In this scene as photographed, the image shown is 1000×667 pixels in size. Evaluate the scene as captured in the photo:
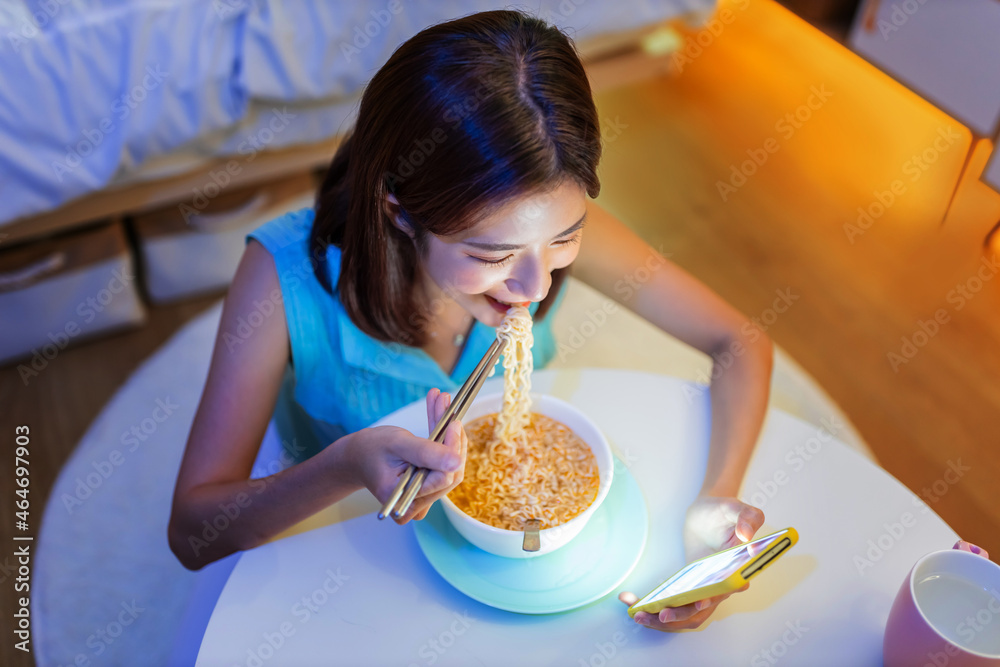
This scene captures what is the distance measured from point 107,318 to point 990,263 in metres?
2.08

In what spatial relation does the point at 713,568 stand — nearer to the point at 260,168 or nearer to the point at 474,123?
the point at 474,123

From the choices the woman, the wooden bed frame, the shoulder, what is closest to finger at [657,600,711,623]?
the woman

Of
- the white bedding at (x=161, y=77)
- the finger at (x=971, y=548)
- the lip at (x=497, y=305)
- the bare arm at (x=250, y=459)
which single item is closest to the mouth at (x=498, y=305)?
the lip at (x=497, y=305)

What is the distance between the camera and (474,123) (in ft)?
2.97

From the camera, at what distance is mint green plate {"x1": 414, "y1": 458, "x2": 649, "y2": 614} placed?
3.23ft

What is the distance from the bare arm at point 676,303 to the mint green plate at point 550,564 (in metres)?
0.29

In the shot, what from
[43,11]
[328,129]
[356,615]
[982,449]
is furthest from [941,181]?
[43,11]

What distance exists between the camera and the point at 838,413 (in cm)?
181

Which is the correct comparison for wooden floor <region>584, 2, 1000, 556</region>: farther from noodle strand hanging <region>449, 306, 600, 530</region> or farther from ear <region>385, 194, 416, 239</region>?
ear <region>385, 194, 416, 239</region>

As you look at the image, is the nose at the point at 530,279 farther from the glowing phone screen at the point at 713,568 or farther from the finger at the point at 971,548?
the finger at the point at 971,548

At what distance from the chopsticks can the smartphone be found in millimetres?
304

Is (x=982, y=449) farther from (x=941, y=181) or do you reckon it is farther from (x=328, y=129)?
(x=328, y=129)

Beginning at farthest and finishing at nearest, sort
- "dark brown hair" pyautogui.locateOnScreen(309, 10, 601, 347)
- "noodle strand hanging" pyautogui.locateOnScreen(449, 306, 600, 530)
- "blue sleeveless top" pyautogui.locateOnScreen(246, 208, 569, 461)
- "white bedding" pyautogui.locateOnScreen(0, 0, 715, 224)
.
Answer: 1. "white bedding" pyautogui.locateOnScreen(0, 0, 715, 224)
2. "blue sleeveless top" pyautogui.locateOnScreen(246, 208, 569, 461)
3. "noodle strand hanging" pyautogui.locateOnScreen(449, 306, 600, 530)
4. "dark brown hair" pyautogui.locateOnScreen(309, 10, 601, 347)

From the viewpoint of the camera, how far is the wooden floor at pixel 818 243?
962mm
